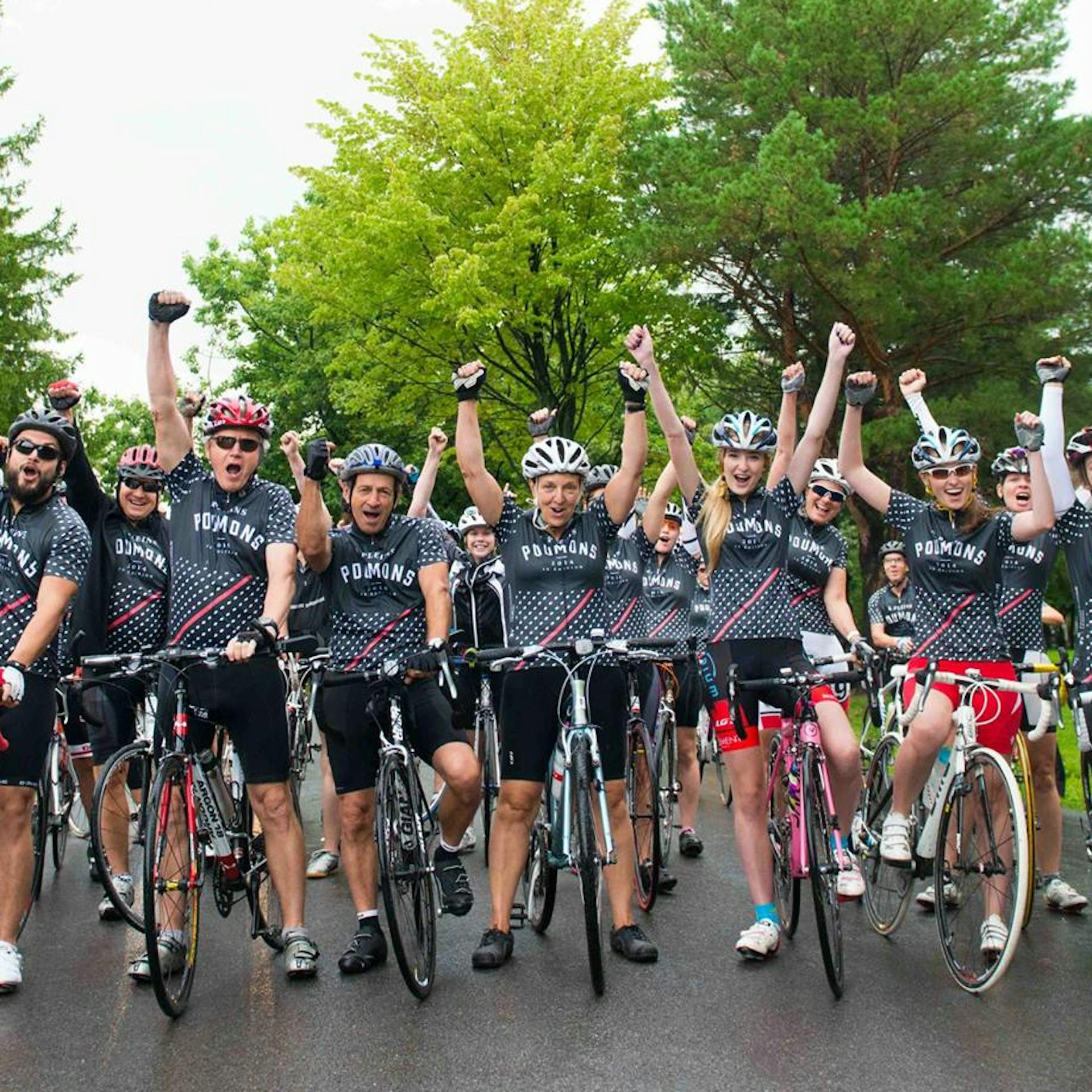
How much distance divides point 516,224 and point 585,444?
598 cm

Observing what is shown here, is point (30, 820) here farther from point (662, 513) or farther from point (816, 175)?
point (816, 175)

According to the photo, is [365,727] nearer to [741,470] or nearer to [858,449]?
[741,470]

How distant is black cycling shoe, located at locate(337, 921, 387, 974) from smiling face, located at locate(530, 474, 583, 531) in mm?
2018

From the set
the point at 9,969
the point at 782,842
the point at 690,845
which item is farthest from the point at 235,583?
the point at 690,845

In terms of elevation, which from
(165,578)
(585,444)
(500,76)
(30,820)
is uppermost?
(500,76)

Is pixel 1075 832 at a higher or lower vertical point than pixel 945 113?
lower

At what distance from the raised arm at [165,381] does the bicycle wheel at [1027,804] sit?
12.8ft

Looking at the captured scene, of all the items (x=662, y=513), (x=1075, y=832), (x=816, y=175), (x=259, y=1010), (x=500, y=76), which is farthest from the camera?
(x=500, y=76)

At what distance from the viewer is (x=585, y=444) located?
86.4 ft

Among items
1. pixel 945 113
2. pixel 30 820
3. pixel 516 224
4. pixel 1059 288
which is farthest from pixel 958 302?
pixel 30 820

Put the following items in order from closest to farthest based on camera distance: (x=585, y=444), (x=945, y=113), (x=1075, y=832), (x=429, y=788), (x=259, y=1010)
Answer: (x=259, y=1010), (x=1075, y=832), (x=429, y=788), (x=945, y=113), (x=585, y=444)

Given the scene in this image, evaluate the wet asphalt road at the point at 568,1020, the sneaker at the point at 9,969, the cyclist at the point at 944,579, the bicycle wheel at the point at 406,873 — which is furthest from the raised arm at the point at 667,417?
the sneaker at the point at 9,969

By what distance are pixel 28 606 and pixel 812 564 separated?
438 centimetres

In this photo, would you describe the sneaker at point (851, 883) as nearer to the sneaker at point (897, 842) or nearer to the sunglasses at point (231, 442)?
the sneaker at point (897, 842)
